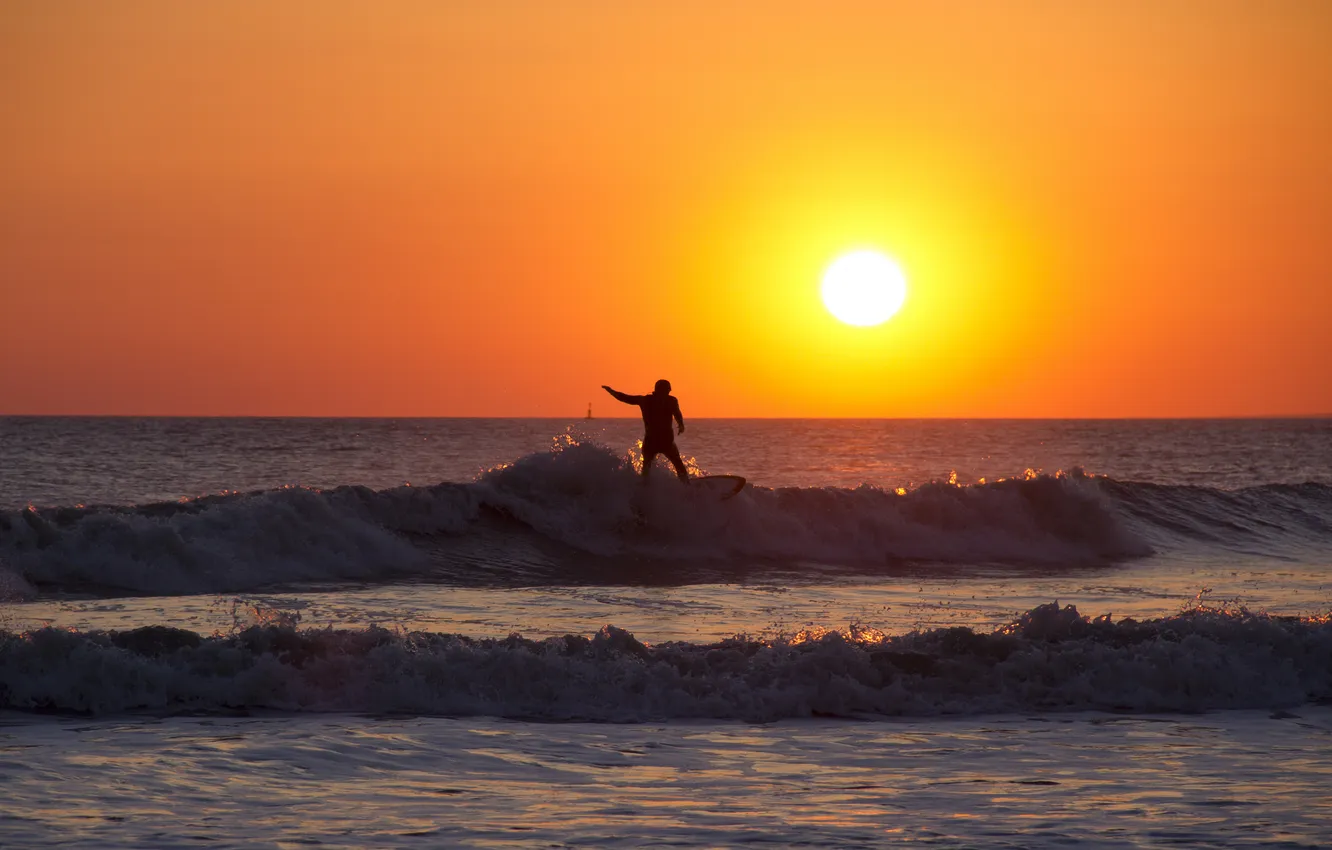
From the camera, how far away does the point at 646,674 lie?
33.8 ft

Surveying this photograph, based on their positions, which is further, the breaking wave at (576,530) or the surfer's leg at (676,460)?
the surfer's leg at (676,460)

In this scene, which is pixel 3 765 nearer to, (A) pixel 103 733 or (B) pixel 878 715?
(A) pixel 103 733

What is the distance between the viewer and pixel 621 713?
991cm

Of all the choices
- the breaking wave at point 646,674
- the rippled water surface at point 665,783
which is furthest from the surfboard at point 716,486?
the rippled water surface at point 665,783

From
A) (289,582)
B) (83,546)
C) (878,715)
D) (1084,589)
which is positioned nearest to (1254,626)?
(878,715)

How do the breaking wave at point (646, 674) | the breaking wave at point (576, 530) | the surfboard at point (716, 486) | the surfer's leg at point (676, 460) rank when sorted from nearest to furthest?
the breaking wave at point (646, 674), the breaking wave at point (576, 530), the surfer's leg at point (676, 460), the surfboard at point (716, 486)

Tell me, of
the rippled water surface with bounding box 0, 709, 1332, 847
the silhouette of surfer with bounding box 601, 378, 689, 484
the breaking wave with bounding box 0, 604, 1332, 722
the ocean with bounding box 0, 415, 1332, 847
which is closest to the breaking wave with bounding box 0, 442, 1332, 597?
the ocean with bounding box 0, 415, 1332, 847

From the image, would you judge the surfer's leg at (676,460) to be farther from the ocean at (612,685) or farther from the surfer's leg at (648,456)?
the ocean at (612,685)

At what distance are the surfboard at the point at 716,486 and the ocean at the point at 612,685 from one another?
0.46m

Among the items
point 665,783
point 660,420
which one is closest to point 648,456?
point 660,420

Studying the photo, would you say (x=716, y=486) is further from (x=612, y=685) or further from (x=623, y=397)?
(x=612, y=685)

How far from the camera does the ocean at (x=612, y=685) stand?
7.05 meters

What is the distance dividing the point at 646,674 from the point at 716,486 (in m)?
12.6

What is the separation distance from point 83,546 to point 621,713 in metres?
9.95
